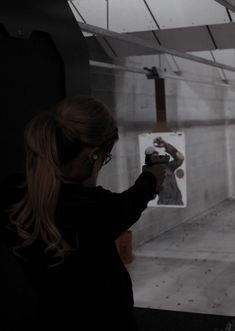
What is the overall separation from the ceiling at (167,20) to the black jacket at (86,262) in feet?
14.4

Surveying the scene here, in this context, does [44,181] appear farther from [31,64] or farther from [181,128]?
[181,128]

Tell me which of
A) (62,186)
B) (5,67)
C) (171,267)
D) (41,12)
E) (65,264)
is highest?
(41,12)

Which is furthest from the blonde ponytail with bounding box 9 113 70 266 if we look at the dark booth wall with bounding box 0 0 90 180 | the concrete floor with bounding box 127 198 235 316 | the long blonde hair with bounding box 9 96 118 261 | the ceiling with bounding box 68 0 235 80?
the ceiling with bounding box 68 0 235 80

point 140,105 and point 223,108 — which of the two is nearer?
point 140,105

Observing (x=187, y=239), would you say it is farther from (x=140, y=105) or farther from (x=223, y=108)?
(x=223, y=108)

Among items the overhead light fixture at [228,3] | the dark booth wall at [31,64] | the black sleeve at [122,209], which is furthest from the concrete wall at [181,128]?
Result: the black sleeve at [122,209]

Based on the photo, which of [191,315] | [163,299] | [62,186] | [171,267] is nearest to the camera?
[62,186]

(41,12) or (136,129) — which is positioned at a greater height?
(41,12)

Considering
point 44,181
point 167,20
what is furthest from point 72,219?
point 167,20

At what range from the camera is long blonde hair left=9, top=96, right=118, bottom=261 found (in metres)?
1.13

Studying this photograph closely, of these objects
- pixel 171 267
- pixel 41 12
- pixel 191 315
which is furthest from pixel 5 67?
pixel 171 267

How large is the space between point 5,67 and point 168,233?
5.96 metres

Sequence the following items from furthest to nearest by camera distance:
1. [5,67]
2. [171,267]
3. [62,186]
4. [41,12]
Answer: [171,267] → [41,12] → [5,67] → [62,186]

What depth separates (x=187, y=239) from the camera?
23.3ft
